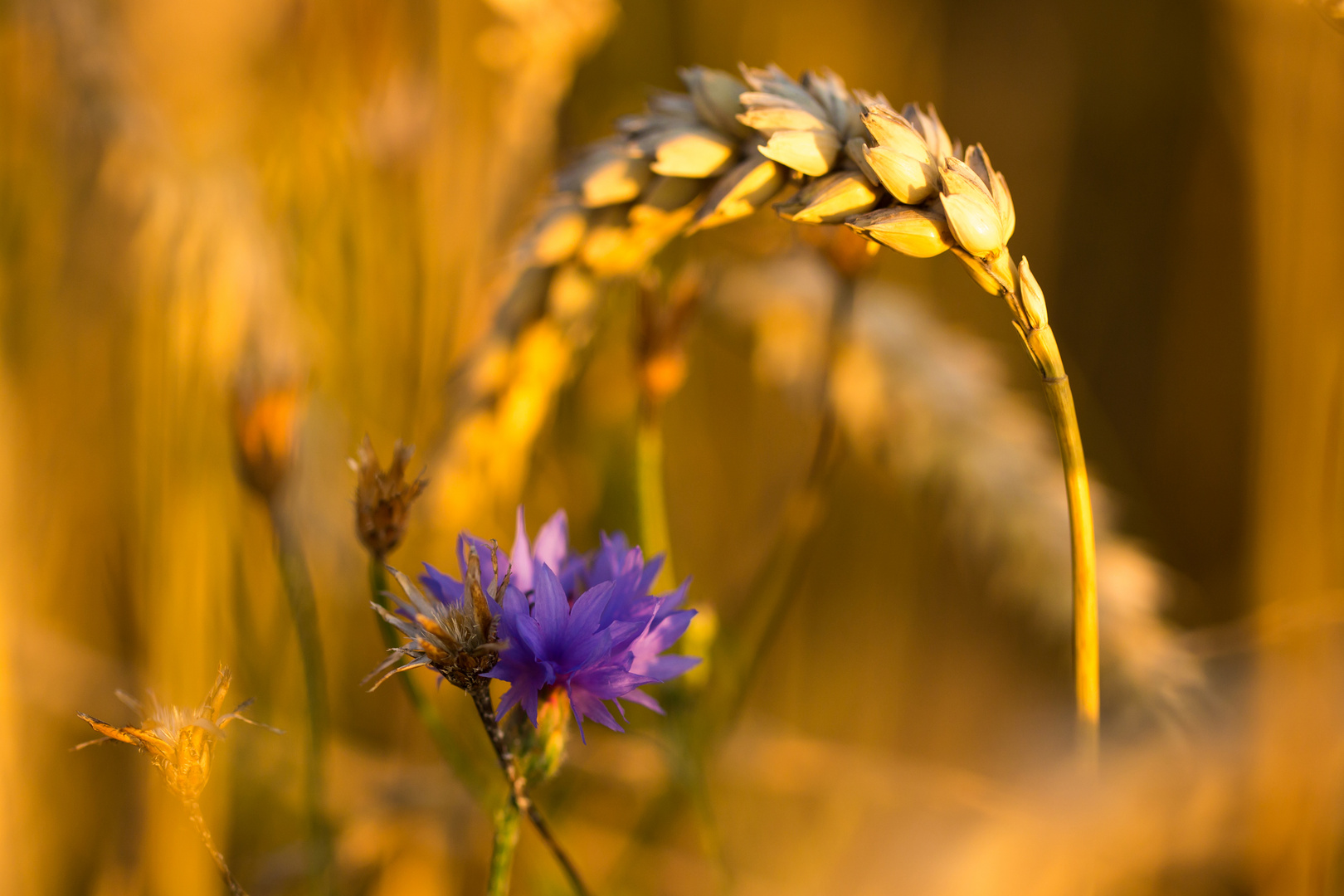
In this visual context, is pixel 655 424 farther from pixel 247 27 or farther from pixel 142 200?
pixel 247 27

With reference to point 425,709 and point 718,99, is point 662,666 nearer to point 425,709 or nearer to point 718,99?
point 425,709

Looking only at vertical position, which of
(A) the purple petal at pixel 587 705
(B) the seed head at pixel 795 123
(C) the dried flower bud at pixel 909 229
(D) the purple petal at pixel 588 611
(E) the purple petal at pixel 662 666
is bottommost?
(A) the purple petal at pixel 587 705

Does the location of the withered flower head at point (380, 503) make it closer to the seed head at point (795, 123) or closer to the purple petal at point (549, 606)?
the purple petal at point (549, 606)

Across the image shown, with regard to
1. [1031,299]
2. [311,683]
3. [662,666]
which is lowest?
[311,683]

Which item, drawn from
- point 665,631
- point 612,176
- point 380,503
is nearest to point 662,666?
point 665,631

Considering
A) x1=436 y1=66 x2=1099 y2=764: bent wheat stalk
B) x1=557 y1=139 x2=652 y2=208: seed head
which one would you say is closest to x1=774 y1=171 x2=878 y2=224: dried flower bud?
x1=436 y1=66 x2=1099 y2=764: bent wheat stalk

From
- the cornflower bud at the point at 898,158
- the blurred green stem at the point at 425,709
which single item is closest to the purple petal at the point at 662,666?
the blurred green stem at the point at 425,709
